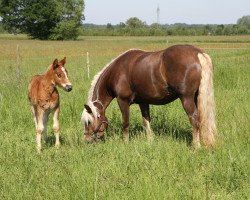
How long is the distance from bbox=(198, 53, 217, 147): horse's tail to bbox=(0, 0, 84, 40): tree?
2568 inches

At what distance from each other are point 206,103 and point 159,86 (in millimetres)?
859

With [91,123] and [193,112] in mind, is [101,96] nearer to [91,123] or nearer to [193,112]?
[91,123]

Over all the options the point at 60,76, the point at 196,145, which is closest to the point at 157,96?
the point at 196,145

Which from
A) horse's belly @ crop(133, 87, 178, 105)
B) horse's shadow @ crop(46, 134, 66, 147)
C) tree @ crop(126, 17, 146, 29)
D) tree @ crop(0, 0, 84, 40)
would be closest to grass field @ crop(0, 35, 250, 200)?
horse's shadow @ crop(46, 134, 66, 147)

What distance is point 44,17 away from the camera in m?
70.2

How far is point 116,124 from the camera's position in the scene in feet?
25.3

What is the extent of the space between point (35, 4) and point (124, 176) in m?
71.8

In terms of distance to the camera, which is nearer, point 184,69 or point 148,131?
point 184,69

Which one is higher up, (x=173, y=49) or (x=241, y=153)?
(x=173, y=49)

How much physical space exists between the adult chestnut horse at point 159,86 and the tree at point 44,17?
64.0 m

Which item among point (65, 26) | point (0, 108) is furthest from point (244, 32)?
point (0, 108)

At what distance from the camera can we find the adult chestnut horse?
569cm

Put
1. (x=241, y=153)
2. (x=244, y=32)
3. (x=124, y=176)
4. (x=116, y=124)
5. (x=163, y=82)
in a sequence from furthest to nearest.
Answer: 1. (x=244, y=32)
2. (x=116, y=124)
3. (x=163, y=82)
4. (x=241, y=153)
5. (x=124, y=176)

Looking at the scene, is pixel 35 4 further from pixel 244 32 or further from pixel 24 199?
pixel 24 199
